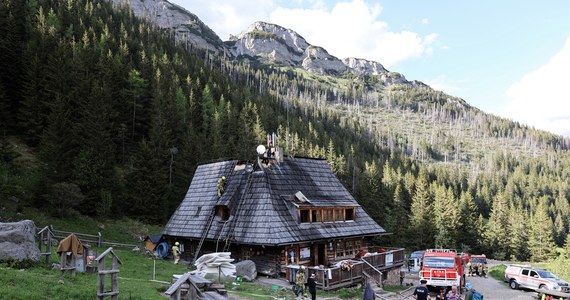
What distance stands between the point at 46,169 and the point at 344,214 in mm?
32141

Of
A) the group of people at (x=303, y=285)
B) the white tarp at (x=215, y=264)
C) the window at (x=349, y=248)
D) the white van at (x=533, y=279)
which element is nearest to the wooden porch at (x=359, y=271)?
the group of people at (x=303, y=285)

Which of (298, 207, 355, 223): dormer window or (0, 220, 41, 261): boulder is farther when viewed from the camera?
(298, 207, 355, 223): dormer window

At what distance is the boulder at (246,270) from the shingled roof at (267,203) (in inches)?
56.5

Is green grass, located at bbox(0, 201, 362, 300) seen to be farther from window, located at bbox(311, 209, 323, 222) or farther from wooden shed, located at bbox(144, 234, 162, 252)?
window, located at bbox(311, 209, 323, 222)

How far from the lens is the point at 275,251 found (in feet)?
87.9

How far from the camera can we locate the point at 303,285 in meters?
22.8

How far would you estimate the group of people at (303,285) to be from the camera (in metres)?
20.4

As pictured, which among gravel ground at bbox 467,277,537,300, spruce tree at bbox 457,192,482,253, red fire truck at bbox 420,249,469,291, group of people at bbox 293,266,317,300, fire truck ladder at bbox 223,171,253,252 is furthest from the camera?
spruce tree at bbox 457,192,482,253

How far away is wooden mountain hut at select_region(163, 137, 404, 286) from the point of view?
27.1 m

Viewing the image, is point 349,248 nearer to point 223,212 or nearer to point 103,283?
point 223,212

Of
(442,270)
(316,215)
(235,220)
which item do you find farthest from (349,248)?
(235,220)

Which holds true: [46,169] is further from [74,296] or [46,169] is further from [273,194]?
[74,296]

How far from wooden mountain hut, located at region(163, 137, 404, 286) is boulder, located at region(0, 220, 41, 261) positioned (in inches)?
471

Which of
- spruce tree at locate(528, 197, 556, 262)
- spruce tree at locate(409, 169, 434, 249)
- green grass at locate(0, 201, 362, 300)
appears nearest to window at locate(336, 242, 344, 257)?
green grass at locate(0, 201, 362, 300)
